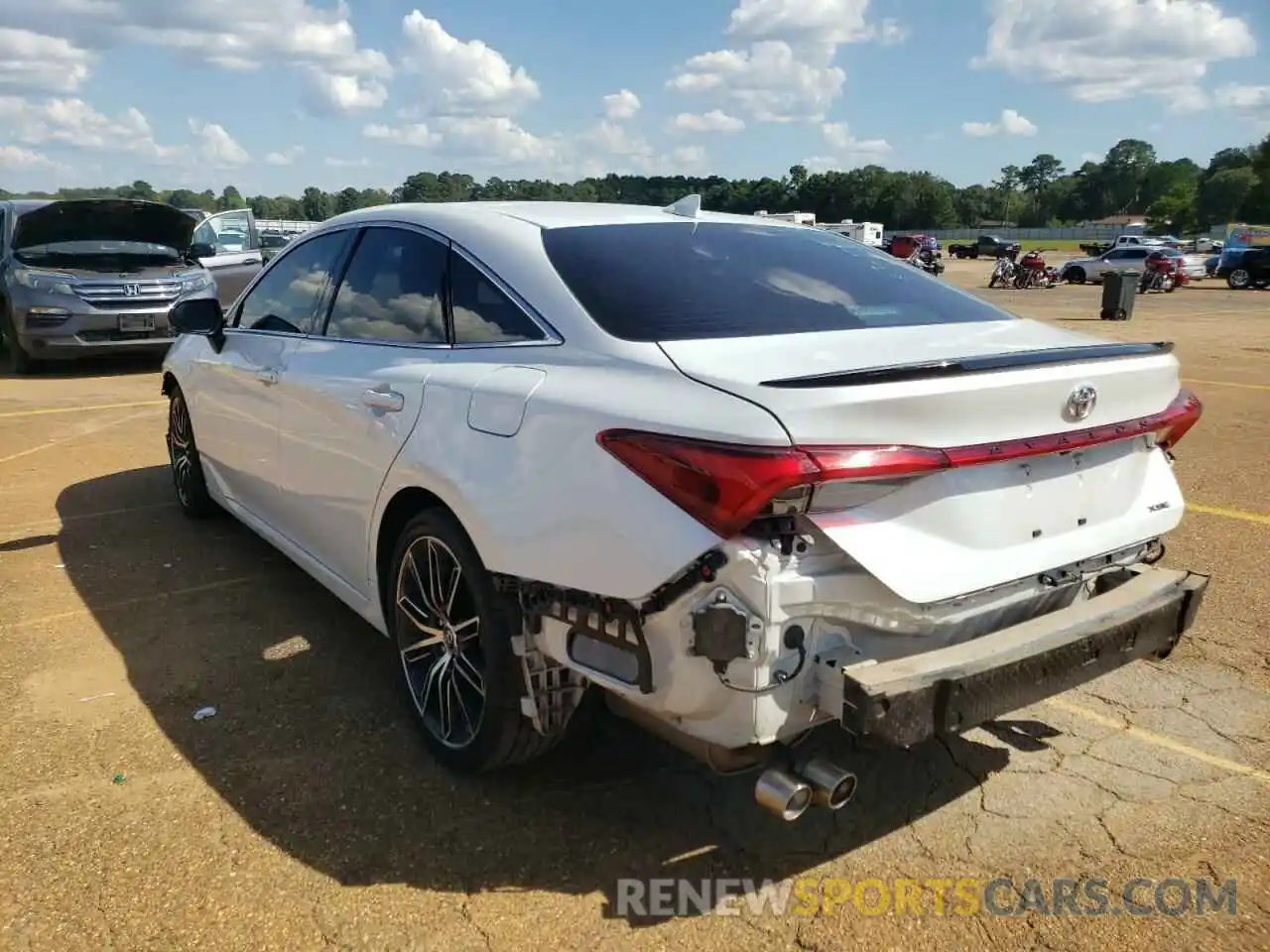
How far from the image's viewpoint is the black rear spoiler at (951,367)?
2.25 metres

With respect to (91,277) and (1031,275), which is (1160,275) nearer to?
(1031,275)

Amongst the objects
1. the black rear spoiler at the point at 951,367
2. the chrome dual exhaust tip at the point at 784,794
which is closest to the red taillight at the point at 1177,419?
the black rear spoiler at the point at 951,367

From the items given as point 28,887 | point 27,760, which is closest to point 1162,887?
point 28,887

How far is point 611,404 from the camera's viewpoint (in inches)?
95.0

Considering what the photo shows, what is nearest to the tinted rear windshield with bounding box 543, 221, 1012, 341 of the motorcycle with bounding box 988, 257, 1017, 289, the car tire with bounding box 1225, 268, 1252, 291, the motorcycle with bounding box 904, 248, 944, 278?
the motorcycle with bounding box 988, 257, 1017, 289

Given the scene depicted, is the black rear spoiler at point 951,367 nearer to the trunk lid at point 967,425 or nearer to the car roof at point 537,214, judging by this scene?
the trunk lid at point 967,425

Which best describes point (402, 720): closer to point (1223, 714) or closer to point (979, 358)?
point (979, 358)

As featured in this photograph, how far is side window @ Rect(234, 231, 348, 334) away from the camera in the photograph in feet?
13.3

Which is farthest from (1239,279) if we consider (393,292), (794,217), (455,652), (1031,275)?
(455,652)

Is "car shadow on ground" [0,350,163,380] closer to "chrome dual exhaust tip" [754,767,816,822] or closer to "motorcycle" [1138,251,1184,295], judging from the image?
"chrome dual exhaust tip" [754,767,816,822]

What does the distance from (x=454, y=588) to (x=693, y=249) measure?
→ 1.32 meters

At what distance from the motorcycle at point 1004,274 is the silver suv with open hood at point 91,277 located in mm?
27055

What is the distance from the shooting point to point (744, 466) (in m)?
2.11

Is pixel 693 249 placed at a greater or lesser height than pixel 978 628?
greater
